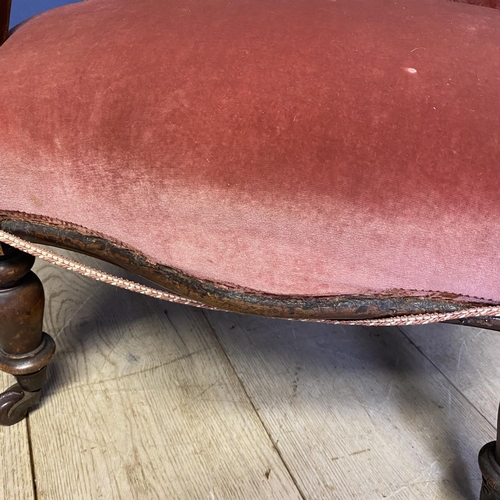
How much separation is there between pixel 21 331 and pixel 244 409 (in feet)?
0.75

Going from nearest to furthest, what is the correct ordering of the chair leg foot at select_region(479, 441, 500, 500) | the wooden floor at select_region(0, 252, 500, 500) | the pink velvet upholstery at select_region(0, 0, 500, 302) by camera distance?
the pink velvet upholstery at select_region(0, 0, 500, 302)
the chair leg foot at select_region(479, 441, 500, 500)
the wooden floor at select_region(0, 252, 500, 500)

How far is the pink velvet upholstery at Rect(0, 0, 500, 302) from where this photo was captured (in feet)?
1.01

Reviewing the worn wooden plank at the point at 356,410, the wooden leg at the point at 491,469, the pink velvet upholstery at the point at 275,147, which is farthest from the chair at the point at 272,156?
the worn wooden plank at the point at 356,410

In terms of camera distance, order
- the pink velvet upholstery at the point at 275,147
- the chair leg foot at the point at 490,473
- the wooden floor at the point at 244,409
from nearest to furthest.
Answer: the pink velvet upholstery at the point at 275,147
the chair leg foot at the point at 490,473
the wooden floor at the point at 244,409

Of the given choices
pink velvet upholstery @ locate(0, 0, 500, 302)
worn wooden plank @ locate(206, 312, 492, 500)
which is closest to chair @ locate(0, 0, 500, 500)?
pink velvet upholstery @ locate(0, 0, 500, 302)

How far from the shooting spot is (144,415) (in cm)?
58

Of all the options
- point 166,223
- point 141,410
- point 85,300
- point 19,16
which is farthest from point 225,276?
point 19,16

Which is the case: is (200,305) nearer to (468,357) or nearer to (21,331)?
(21,331)

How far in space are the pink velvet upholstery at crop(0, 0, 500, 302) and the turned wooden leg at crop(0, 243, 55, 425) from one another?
8cm

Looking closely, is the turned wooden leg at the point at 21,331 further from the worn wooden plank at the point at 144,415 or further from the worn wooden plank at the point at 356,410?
the worn wooden plank at the point at 356,410

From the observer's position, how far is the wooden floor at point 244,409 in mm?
522

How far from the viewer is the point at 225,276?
0.35 meters

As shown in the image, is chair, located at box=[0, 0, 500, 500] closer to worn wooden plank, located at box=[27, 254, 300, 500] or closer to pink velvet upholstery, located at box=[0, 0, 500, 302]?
pink velvet upholstery, located at box=[0, 0, 500, 302]

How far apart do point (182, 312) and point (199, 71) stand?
0.41m
